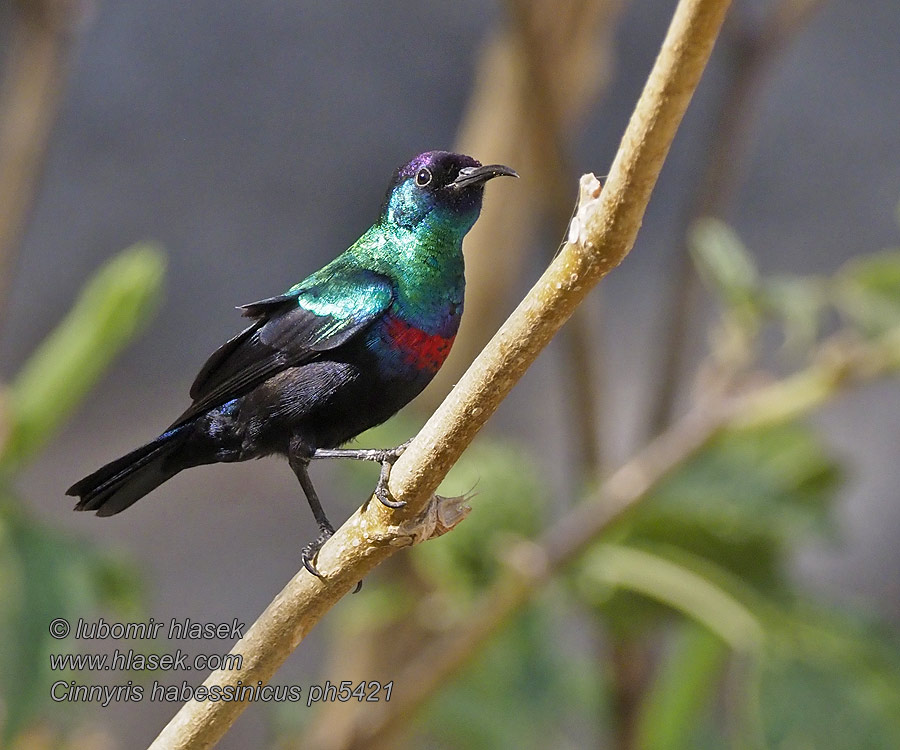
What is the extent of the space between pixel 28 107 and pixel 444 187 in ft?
3.40

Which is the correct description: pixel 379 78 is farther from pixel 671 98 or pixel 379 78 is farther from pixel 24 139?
pixel 671 98

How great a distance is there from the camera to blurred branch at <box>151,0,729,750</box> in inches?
14.2

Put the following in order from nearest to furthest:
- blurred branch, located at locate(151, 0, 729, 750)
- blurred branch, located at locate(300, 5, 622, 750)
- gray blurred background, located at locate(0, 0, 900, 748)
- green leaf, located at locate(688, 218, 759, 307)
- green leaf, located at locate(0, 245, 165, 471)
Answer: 1. blurred branch, located at locate(151, 0, 729, 750)
2. green leaf, located at locate(0, 245, 165, 471)
3. green leaf, located at locate(688, 218, 759, 307)
4. blurred branch, located at locate(300, 5, 622, 750)
5. gray blurred background, located at locate(0, 0, 900, 748)

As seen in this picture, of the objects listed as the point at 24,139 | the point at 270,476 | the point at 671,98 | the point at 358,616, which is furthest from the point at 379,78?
the point at 671,98

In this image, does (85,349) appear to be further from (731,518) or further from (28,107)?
(731,518)

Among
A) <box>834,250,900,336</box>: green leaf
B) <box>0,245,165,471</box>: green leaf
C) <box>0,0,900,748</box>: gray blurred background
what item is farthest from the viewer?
<box>0,0,900,748</box>: gray blurred background

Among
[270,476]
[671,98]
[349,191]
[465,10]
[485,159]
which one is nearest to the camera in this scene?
[671,98]

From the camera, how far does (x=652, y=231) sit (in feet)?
12.2

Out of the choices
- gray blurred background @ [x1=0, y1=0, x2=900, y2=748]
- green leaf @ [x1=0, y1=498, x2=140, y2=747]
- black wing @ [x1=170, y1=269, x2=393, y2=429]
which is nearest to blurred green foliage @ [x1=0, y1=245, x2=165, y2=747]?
green leaf @ [x1=0, y1=498, x2=140, y2=747]

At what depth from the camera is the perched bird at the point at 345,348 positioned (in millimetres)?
428

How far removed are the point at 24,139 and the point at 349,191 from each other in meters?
1.00

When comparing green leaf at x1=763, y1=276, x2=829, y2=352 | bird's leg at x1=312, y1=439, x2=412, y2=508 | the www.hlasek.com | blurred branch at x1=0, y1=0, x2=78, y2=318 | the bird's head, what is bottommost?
green leaf at x1=763, y1=276, x2=829, y2=352

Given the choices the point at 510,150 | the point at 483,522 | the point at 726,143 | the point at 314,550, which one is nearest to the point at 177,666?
the point at 314,550

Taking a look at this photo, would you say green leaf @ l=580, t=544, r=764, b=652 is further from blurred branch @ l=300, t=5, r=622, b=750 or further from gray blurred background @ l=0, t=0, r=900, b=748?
gray blurred background @ l=0, t=0, r=900, b=748
